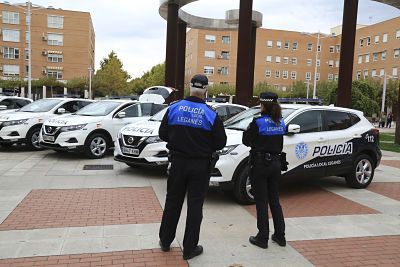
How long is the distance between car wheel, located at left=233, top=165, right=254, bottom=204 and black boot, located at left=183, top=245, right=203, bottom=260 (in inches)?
84.0

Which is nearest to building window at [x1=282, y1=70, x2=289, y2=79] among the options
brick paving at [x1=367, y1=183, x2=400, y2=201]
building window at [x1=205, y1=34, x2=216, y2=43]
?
building window at [x1=205, y1=34, x2=216, y2=43]

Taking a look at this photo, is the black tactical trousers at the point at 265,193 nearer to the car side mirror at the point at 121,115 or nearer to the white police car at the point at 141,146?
the white police car at the point at 141,146

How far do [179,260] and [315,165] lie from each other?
3.93 m

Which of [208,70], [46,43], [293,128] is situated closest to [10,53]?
[46,43]

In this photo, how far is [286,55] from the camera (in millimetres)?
81562

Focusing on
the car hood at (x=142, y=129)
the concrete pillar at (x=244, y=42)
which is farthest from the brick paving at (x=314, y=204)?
the concrete pillar at (x=244, y=42)

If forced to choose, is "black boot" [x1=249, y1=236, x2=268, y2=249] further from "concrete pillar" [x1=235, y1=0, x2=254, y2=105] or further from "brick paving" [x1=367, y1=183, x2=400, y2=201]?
"concrete pillar" [x1=235, y1=0, x2=254, y2=105]

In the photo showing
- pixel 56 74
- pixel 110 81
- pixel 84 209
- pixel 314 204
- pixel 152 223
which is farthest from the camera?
pixel 56 74

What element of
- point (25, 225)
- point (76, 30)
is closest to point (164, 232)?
point (25, 225)

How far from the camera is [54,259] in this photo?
13.9 feet

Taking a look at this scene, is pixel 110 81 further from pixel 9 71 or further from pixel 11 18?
pixel 11 18

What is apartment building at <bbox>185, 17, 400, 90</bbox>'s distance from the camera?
72438mm

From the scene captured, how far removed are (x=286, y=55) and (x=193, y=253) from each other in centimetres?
8091

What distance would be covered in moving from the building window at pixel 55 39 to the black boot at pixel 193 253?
73885mm
